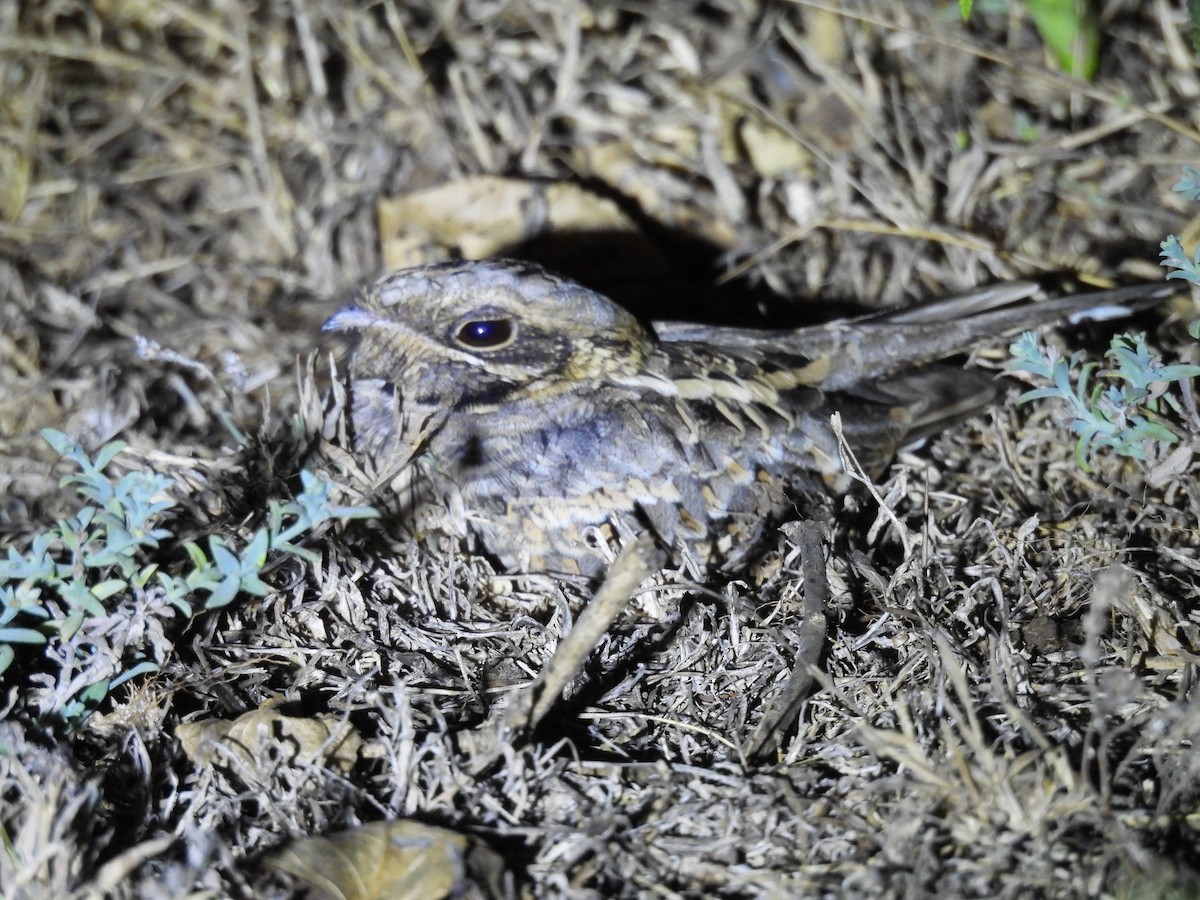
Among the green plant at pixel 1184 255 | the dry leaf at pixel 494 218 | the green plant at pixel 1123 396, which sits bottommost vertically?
the dry leaf at pixel 494 218

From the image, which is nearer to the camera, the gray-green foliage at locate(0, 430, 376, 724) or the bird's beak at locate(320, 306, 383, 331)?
the gray-green foliage at locate(0, 430, 376, 724)

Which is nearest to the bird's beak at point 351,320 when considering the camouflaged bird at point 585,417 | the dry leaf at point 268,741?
the camouflaged bird at point 585,417

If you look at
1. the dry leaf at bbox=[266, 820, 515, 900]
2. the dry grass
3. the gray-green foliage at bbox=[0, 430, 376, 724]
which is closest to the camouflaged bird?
the dry grass

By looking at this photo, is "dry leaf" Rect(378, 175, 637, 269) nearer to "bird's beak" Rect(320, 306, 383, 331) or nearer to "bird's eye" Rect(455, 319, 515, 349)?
"bird's beak" Rect(320, 306, 383, 331)

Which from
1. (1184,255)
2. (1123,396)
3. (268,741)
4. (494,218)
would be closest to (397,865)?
(268,741)

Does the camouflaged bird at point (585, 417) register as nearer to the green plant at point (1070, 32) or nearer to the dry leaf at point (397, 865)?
the dry leaf at point (397, 865)
